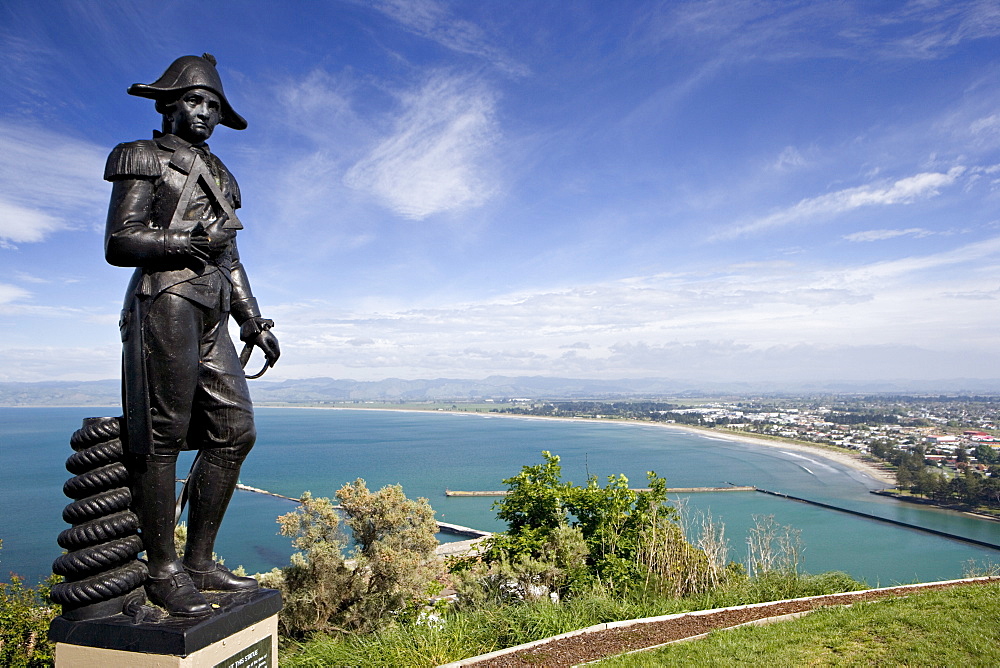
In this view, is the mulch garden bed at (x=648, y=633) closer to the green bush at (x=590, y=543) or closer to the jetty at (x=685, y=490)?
the green bush at (x=590, y=543)

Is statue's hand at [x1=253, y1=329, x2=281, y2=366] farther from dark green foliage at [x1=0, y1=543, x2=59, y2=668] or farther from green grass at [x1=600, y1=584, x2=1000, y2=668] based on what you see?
dark green foliage at [x1=0, y1=543, x2=59, y2=668]

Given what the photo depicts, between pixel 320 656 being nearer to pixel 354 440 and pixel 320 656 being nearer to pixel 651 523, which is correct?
pixel 651 523

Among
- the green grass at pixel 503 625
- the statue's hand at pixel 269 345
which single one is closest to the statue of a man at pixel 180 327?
the statue's hand at pixel 269 345

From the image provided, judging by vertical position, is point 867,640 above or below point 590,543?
above

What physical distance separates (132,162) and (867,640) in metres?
6.27

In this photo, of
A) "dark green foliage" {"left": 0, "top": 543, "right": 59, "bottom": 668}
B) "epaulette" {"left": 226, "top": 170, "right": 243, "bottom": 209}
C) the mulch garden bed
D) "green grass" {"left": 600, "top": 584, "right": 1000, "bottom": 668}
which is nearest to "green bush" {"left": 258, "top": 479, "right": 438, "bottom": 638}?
"dark green foliage" {"left": 0, "top": 543, "right": 59, "bottom": 668}

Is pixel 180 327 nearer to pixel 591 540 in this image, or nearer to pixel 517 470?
pixel 591 540

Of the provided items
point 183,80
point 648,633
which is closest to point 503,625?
point 648,633

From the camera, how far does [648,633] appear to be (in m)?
5.45

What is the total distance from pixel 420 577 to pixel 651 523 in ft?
13.3

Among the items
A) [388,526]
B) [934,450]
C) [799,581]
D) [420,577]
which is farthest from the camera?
[934,450]

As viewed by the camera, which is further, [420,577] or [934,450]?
[934,450]

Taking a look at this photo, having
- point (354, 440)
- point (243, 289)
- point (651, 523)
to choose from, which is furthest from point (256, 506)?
point (354, 440)

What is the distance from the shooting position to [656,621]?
583cm
